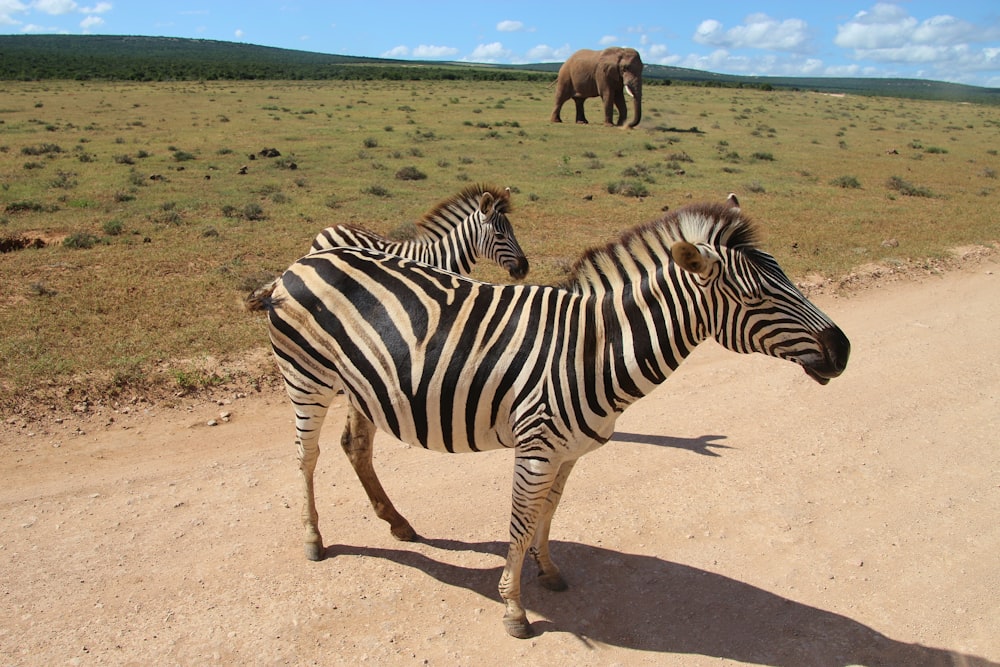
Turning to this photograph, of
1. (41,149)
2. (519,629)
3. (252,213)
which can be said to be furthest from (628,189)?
(41,149)

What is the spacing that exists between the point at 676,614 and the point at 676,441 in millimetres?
2139

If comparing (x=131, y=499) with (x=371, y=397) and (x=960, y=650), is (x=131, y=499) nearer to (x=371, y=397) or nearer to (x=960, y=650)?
(x=371, y=397)

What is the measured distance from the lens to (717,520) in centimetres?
502

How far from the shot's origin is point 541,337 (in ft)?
12.2

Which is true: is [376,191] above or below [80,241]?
above

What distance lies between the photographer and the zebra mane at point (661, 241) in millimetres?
3539

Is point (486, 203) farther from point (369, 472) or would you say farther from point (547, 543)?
point (547, 543)

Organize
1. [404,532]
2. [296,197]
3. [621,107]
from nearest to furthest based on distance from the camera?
[404,532], [296,197], [621,107]

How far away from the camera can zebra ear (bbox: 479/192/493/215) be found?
7.35 meters

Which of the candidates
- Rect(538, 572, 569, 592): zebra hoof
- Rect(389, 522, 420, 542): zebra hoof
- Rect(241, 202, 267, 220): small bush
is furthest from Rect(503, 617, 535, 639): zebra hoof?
Rect(241, 202, 267, 220): small bush

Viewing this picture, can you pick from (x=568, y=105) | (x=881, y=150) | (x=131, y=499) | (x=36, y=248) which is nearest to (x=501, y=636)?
(x=131, y=499)

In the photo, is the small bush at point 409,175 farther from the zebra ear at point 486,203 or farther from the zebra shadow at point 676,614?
the zebra shadow at point 676,614

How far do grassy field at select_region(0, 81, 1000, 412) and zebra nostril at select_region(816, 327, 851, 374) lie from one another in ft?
17.4

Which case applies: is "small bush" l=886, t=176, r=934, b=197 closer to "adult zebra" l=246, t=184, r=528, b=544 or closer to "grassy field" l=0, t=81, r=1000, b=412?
"grassy field" l=0, t=81, r=1000, b=412
